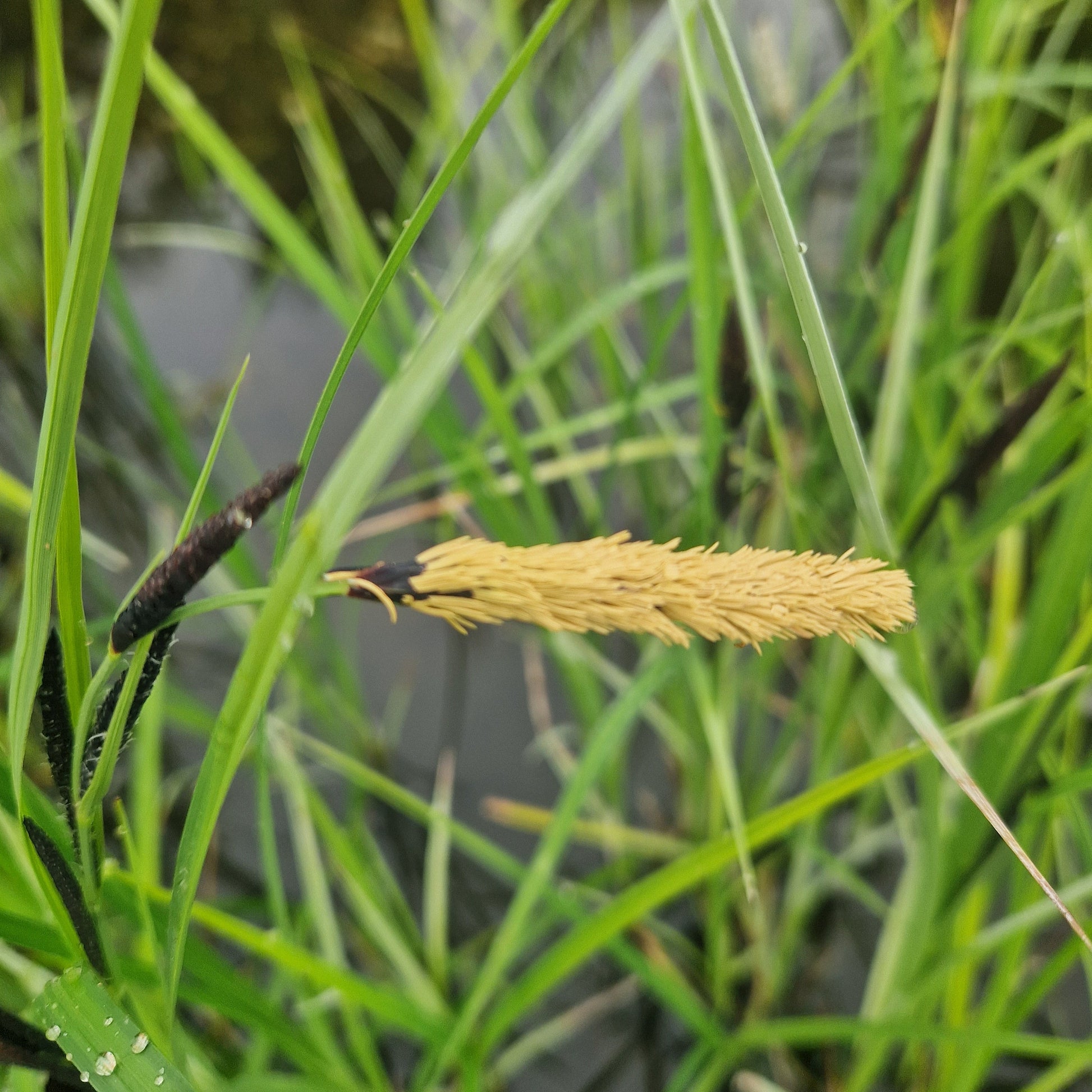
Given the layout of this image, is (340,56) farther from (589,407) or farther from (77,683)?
(77,683)

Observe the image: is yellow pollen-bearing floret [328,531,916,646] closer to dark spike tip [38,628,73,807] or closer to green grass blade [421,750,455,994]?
dark spike tip [38,628,73,807]

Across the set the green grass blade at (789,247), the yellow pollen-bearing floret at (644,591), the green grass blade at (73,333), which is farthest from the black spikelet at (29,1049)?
the green grass blade at (789,247)

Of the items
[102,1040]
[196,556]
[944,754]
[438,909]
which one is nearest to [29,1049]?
[102,1040]

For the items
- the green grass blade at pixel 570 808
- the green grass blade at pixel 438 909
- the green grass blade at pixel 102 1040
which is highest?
the green grass blade at pixel 102 1040

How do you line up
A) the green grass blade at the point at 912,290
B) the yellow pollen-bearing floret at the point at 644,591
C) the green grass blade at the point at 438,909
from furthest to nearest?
the green grass blade at the point at 438,909 → the green grass blade at the point at 912,290 → the yellow pollen-bearing floret at the point at 644,591

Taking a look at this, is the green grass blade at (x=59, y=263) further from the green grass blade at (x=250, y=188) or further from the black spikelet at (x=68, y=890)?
the green grass blade at (x=250, y=188)

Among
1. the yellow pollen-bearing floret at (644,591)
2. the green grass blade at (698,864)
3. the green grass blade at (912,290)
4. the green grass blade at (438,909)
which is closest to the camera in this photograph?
the yellow pollen-bearing floret at (644,591)

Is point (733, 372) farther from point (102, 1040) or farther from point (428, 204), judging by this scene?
point (102, 1040)

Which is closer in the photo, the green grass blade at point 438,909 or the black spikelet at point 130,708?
the black spikelet at point 130,708
